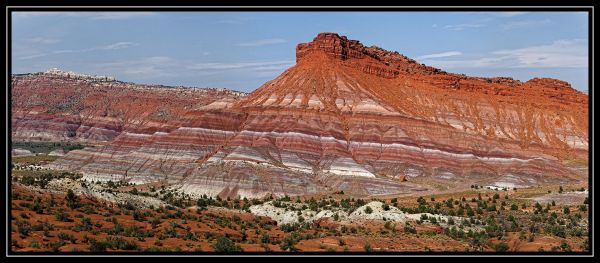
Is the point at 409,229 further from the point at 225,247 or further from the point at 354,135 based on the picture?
the point at 354,135

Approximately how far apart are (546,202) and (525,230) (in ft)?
80.2

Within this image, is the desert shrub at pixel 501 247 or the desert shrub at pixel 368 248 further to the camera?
the desert shrub at pixel 501 247

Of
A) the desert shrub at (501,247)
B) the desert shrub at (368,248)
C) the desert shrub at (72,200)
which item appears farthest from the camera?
the desert shrub at (72,200)

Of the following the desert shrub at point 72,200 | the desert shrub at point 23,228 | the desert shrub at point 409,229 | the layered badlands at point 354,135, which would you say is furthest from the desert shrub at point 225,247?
the layered badlands at point 354,135

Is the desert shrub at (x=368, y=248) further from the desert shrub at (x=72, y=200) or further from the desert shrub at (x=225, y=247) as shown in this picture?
the desert shrub at (x=72, y=200)

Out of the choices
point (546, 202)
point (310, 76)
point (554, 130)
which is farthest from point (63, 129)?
point (546, 202)

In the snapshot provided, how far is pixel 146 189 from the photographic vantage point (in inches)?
3344

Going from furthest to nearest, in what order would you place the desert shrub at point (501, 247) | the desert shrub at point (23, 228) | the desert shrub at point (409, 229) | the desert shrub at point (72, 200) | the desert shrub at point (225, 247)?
the desert shrub at point (409, 229), the desert shrub at point (72, 200), the desert shrub at point (501, 247), the desert shrub at point (225, 247), the desert shrub at point (23, 228)

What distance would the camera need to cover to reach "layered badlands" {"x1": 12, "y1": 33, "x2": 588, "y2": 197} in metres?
89.3

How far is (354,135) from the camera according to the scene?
331 feet

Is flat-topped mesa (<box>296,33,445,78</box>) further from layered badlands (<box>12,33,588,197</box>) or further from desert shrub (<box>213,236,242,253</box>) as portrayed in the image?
desert shrub (<box>213,236,242,253</box>)

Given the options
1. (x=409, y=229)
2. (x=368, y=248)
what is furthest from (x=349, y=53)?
(x=368, y=248)

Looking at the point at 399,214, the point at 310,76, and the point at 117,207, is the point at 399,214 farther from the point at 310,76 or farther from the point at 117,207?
the point at 310,76

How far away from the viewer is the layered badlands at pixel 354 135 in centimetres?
8931
